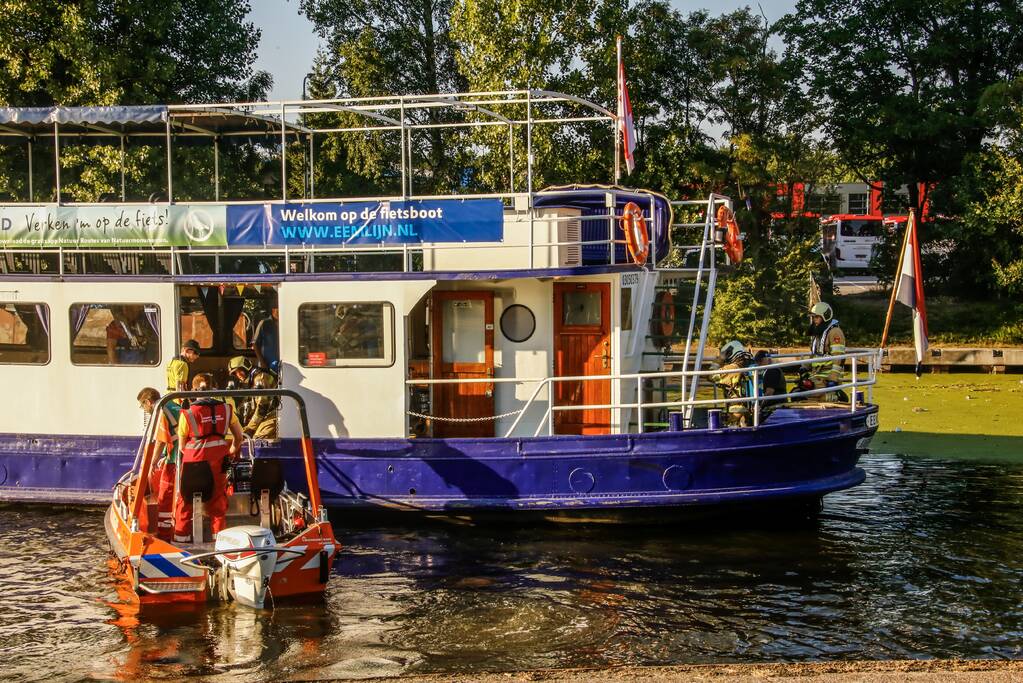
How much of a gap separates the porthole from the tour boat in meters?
0.02

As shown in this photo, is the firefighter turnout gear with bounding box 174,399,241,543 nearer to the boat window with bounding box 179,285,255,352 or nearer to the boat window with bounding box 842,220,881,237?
the boat window with bounding box 179,285,255,352

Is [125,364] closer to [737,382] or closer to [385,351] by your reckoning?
[385,351]

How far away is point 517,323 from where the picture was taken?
14984 mm

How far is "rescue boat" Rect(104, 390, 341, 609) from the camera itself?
11516 mm

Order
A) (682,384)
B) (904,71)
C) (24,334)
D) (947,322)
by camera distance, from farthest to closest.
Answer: (904,71), (947,322), (24,334), (682,384)

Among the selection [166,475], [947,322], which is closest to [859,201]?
[947,322]

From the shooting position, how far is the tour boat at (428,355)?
14.0 metres

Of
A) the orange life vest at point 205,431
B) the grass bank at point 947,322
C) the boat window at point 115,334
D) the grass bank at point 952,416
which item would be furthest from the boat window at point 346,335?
the grass bank at point 947,322

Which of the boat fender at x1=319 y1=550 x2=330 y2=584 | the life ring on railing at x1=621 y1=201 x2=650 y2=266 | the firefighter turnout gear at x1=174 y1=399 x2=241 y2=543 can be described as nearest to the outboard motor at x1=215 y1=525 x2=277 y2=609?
the boat fender at x1=319 y1=550 x2=330 y2=584

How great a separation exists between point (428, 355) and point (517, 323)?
118cm

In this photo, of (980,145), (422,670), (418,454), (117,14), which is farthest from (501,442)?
(980,145)

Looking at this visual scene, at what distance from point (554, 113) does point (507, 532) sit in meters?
16.8

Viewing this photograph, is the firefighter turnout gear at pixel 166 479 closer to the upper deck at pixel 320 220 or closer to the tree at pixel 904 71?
the upper deck at pixel 320 220

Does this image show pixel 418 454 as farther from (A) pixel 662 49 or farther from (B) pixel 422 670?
(A) pixel 662 49
